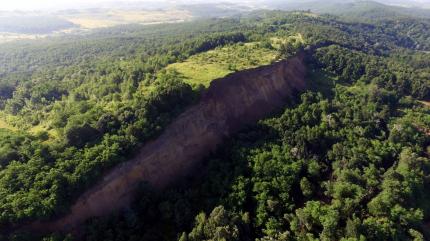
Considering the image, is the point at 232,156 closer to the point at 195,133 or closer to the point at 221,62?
the point at 195,133

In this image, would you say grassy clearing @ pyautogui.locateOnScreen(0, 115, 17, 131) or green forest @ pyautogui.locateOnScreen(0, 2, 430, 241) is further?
grassy clearing @ pyautogui.locateOnScreen(0, 115, 17, 131)

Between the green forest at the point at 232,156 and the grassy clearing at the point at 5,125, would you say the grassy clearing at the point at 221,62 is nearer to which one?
the green forest at the point at 232,156

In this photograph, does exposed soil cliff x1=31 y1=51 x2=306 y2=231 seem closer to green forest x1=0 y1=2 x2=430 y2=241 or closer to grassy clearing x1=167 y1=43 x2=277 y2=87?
green forest x1=0 y1=2 x2=430 y2=241

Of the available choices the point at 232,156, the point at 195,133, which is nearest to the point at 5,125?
the point at 195,133

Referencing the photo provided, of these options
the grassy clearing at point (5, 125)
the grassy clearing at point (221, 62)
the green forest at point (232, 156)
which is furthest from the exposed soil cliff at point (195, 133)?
the grassy clearing at point (5, 125)

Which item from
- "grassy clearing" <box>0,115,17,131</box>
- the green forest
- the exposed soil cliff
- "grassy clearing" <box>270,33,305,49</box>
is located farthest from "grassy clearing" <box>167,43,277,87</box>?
"grassy clearing" <box>0,115,17,131</box>

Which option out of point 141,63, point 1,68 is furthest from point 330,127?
point 1,68

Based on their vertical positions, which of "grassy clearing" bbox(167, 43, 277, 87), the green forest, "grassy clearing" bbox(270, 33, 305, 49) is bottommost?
the green forest

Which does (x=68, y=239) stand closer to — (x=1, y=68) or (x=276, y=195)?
(x=276, y=195)
